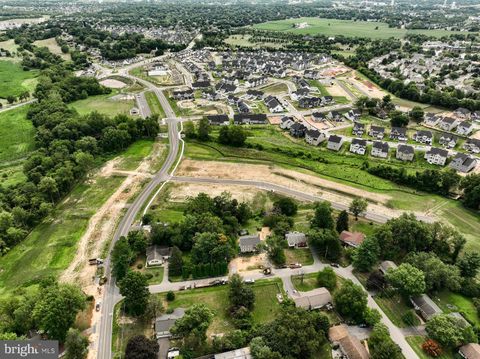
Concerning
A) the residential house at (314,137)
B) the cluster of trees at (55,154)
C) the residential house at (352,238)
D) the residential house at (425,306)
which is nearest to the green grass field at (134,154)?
the cluster of trees at (55,154)

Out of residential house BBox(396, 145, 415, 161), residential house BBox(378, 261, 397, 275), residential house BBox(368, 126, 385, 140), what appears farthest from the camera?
residential house BBox(368, 126, 385, 140)

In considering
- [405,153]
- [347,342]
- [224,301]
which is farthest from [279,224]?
[405,153]

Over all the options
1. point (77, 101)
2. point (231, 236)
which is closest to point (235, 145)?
point (231, 236)

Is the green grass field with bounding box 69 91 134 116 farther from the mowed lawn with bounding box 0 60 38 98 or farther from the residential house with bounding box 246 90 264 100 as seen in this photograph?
the residential house with bounding box 246 90 264 100

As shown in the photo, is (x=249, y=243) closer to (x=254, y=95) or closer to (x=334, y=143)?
(x=334, y=143)

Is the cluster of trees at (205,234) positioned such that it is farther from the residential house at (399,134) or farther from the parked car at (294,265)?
the residential house at (399,134)

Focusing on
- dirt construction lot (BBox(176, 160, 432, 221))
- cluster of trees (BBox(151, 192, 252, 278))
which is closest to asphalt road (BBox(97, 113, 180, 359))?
dirt construction lot (BBox(176, 160, 432, 221))

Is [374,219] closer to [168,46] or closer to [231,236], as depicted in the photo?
[231,236]
